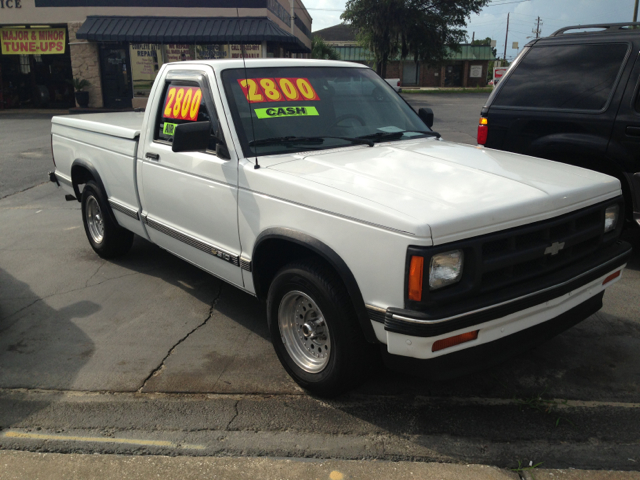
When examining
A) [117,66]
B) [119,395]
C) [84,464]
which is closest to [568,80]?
[119,395]

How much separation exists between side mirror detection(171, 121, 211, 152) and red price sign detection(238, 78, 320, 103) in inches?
16.6

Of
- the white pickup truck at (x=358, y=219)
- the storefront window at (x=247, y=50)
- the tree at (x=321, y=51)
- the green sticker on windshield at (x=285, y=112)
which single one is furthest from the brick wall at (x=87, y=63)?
the tree at (x=321, y=51)

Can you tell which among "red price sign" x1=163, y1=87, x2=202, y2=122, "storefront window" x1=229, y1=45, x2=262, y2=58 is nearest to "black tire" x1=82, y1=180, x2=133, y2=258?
"red price sign" x1=163, y1=87, x2=202, y2=122

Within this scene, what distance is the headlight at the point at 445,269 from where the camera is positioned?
2.59m

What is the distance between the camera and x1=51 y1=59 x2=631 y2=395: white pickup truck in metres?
2.65

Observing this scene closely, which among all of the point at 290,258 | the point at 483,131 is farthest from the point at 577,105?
the point at 290,258

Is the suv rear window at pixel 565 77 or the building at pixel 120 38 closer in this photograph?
the suv rear window at pixel 565 77

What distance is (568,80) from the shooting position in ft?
18.4

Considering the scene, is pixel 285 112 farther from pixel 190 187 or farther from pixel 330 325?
pixel 330 325

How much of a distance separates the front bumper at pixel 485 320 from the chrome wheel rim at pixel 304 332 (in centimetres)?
61

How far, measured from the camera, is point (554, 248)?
297 cm

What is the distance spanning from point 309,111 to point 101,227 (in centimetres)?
303

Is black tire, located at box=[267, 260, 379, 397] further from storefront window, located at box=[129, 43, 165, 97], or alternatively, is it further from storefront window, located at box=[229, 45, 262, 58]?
storefront window, located at box=[129, 43, 165, 97]

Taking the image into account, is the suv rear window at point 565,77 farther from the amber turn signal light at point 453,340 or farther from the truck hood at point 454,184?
the amber turn signal light at point 453,340
